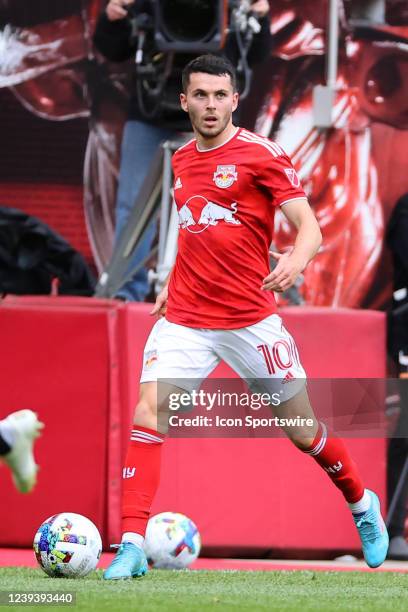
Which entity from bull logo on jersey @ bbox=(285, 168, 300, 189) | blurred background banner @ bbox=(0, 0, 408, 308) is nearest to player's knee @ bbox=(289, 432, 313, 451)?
bull logo on jersey @ bbox=(285, 168, 300, 189)

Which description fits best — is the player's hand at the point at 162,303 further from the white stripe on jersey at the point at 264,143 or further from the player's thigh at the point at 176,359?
the white stripe on jersey at the point at 264,143

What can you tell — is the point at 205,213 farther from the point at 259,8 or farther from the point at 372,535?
the point at 259,8

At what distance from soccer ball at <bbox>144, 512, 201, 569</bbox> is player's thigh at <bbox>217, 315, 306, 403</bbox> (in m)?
1.11

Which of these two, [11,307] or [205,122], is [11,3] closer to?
[11,307]

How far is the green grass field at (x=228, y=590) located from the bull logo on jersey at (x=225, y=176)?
1641mm

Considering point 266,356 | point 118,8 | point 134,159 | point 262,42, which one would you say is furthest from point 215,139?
point 134,159

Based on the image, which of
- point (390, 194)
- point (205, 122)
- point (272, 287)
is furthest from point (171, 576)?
point (390, 194)

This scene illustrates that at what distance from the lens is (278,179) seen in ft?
20.1

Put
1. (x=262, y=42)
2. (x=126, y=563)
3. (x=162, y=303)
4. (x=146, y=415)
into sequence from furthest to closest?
1. (x=262, y=42)
2. (x=162, y=303)
3. (x=146, y=415)
4. (x=126, y=563)

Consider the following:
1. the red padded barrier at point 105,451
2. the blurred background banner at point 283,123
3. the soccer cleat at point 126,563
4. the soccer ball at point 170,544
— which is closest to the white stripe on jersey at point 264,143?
the soccer cleat at point 126,563

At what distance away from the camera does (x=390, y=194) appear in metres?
9.66

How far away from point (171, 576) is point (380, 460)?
232cm

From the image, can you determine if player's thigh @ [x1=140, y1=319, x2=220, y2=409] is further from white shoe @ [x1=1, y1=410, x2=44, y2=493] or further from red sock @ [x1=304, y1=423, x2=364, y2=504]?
white shoe @ [x1=1, y1=410, x2=44, y2=493]

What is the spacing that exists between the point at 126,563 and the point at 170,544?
1.10 meters
